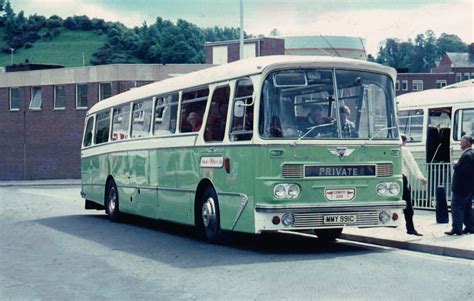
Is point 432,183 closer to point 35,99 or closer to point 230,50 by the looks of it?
point 35,99

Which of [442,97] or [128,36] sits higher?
[128,36]

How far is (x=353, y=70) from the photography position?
46.5ft

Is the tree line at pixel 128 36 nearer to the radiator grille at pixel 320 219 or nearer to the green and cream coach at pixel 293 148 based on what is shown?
the green and cream coach at pixel 293 148

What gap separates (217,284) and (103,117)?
13342 millimetres

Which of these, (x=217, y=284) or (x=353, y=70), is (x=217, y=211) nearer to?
(x=353, y=70)

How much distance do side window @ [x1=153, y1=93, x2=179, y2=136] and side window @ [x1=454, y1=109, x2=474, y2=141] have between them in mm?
8756

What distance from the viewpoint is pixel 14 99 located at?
6519 cm

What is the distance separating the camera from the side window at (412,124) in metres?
24.9

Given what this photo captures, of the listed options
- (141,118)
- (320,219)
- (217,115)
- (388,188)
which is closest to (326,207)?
(320,219)

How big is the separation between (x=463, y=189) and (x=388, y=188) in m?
1.92

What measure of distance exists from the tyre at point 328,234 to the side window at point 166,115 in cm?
342

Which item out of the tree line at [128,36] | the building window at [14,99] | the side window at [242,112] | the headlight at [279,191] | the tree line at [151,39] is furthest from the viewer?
the tree line at [151,39]

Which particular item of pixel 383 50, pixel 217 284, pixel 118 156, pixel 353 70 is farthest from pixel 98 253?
pixel 383 50

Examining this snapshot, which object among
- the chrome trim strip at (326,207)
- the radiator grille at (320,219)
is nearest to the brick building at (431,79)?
the chrome trim strip at (326,207)
